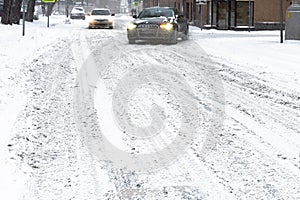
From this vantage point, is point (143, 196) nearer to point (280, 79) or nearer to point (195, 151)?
point (195, 151)

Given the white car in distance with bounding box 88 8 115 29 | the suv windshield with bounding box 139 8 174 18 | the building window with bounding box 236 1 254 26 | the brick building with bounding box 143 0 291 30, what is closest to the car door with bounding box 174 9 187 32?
the suv windshield with bounding box 139 8 174 18

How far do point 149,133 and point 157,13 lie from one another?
15.7 metres

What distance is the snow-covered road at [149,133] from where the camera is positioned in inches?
168

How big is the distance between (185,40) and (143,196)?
787 inches

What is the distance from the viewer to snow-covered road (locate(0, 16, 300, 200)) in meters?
4.27

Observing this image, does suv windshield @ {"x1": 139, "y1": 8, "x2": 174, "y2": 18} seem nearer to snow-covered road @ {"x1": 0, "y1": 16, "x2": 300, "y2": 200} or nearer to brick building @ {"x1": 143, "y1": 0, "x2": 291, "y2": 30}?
snow-covered road @ {"x1": 0, "y1": 16, "x2": 300, "y2": 200}

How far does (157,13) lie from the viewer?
21125 millimetres

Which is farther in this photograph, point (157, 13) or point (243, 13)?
point (243, 13)

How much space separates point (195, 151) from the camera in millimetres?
5258

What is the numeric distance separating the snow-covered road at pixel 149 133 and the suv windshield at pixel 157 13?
10008 millimetres

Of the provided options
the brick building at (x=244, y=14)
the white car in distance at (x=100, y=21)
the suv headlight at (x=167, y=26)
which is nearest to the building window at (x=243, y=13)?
the brick building at (x=244, y=14)

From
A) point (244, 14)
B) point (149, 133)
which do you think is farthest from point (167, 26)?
point (244, 14)

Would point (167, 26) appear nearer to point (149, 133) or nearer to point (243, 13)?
point (149, 133)

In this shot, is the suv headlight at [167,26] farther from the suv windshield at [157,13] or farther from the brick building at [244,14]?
the brick building at [244,14]
